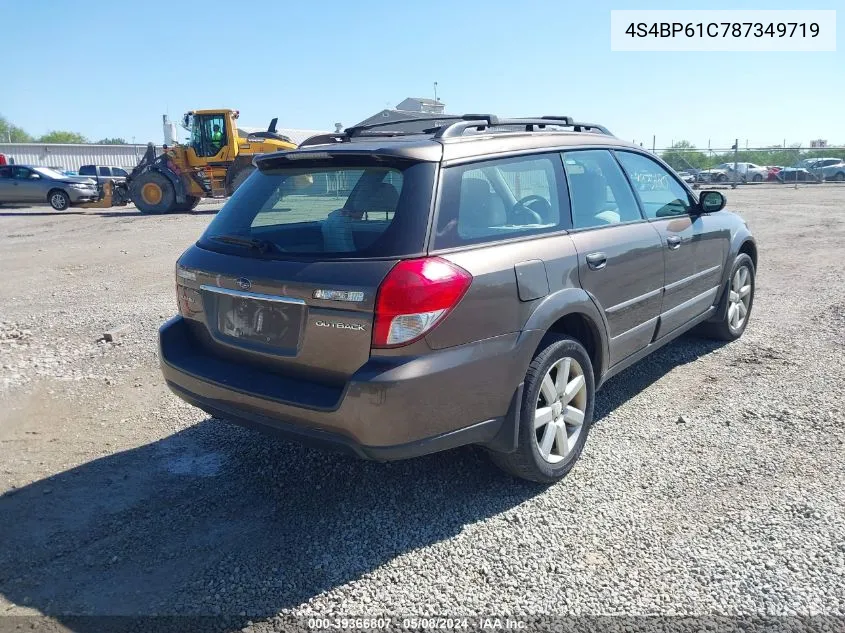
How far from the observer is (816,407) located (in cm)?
439

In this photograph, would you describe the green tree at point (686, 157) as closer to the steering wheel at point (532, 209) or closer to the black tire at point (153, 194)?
the black tire at point (153, 194)

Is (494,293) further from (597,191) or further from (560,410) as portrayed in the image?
(597,191)

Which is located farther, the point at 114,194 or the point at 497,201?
the point at 114,194

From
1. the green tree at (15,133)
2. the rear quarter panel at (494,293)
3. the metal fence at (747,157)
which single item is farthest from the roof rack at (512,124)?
the green tree at (15,133)

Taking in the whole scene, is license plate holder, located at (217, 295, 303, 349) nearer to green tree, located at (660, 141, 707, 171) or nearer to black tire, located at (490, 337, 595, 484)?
black tire, located at (490, 337, 595, 484)

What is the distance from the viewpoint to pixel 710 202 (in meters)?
5.18

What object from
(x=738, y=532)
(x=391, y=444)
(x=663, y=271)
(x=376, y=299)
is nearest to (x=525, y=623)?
(x=391, y=444)

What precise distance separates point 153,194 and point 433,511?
67.7 ft

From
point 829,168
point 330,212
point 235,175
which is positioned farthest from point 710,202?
point 829,168

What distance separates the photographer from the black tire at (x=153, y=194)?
2125 cm

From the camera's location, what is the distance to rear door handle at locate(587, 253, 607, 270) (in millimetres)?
3674

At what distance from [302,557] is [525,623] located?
1013 mm

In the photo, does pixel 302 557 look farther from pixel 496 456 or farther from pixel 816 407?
pixel 816 407

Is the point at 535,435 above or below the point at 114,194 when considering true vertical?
below
